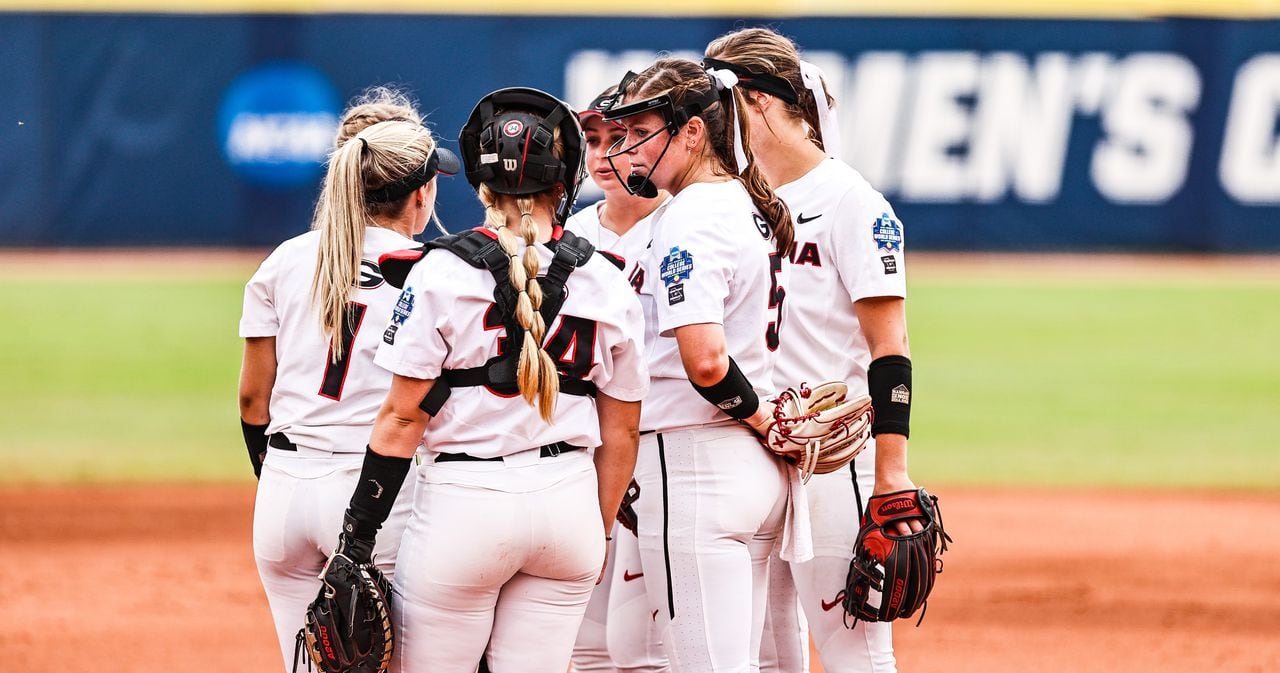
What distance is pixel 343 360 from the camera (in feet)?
10.7

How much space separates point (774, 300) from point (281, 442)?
1226mm

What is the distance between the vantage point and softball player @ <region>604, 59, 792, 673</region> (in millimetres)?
3076

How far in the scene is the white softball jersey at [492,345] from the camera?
2711 millimetres

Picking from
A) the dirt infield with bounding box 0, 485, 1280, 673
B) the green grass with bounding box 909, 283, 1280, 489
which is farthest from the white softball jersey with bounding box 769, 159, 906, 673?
the green grass with bounding box 909, 283, 1280, 489

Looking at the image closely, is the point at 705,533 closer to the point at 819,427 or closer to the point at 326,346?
the point at 819,427

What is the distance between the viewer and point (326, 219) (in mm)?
3232

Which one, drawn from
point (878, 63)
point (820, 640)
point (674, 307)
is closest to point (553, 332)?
point (674, 307)

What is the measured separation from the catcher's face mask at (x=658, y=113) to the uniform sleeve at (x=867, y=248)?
473 mm

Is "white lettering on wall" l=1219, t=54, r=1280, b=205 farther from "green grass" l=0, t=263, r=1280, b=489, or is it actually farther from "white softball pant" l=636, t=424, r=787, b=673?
"white softball pant" l=636, t=424, r=787, b=673

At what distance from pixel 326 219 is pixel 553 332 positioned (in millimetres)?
757

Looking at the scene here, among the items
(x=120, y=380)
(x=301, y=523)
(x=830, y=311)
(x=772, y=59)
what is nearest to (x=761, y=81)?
(x=772, y=59)

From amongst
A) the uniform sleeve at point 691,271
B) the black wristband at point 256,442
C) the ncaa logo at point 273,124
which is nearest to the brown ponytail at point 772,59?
the uniform sleeve at point 691,271

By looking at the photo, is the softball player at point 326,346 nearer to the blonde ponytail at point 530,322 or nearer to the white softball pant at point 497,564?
the white softball pant at point 497,564

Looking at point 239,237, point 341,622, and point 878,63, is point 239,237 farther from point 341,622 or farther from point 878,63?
point 341,622
